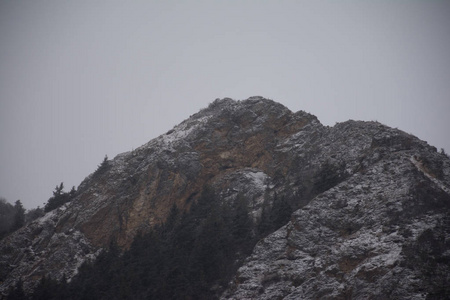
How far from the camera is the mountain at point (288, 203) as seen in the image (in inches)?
997

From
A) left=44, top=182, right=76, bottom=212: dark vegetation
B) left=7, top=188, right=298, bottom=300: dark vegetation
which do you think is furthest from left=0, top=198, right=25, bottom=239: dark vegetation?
left=7, top=188, right=298, bottom=300: dark vegetation

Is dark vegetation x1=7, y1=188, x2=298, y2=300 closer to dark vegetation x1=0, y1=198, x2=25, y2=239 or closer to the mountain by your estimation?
the mountain

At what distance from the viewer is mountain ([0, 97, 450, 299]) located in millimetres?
25328

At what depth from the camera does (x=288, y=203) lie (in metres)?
37.5

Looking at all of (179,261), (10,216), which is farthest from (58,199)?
(10,216)

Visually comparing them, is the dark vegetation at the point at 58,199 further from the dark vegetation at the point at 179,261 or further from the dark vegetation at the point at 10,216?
the dark vegetation at the point at 179,261

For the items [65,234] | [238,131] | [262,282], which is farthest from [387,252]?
[65,234]

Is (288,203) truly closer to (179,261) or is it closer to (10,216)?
(179,261)

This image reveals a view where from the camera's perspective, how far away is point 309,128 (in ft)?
155

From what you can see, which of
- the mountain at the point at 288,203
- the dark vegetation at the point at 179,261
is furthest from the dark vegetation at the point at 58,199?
the dark vegetation at the point at 179,261

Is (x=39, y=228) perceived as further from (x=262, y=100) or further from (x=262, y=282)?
(x=262, y=100)

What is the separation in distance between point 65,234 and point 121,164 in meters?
12.3

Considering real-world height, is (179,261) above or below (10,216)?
below

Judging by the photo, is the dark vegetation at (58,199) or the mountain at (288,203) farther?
the dark vegetation at (58,199)
